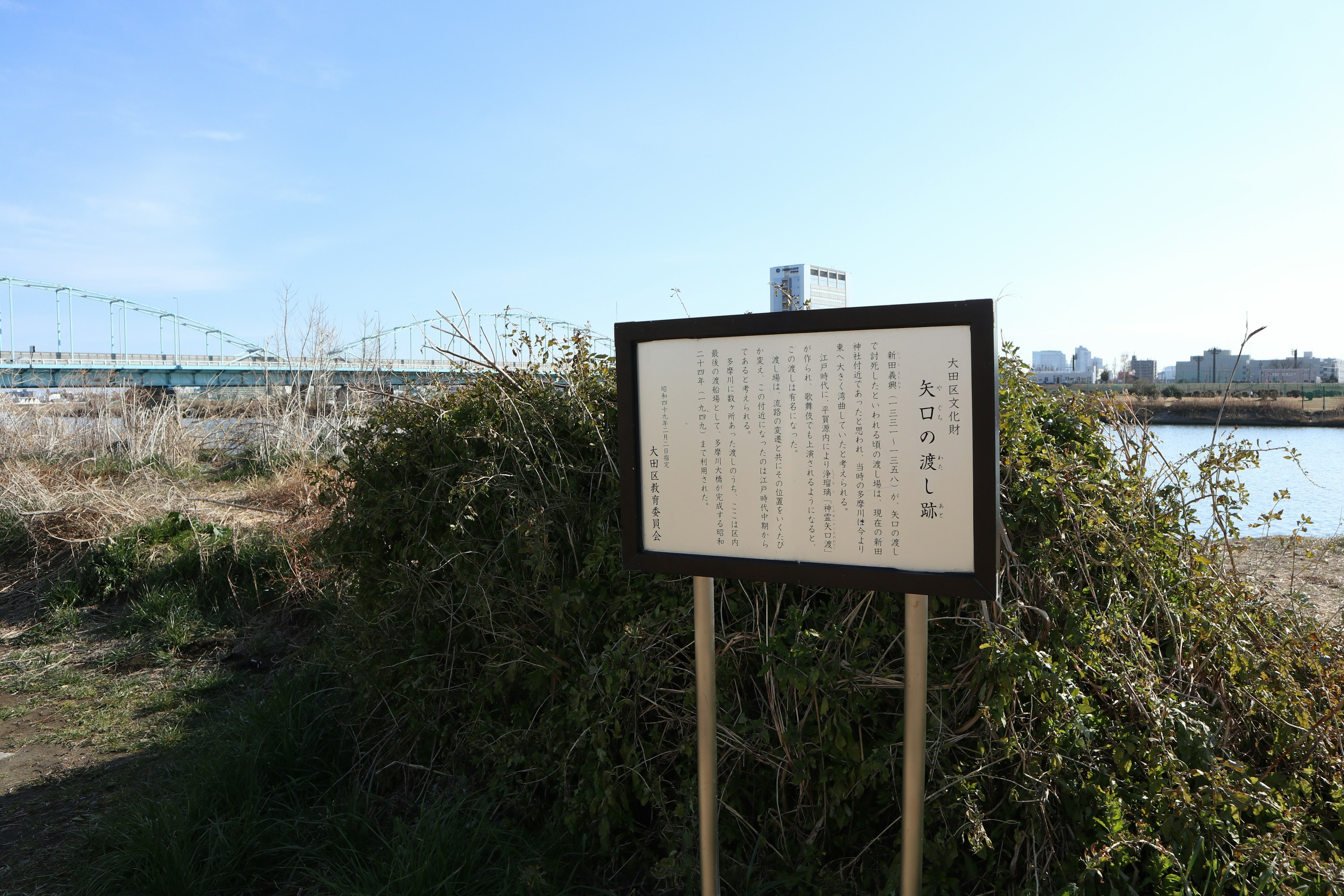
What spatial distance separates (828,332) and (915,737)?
1.07m

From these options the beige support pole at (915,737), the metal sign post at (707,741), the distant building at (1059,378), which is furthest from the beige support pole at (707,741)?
the distant building at (1059,378)

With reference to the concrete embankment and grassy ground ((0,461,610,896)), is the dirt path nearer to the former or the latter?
the concrete embankment

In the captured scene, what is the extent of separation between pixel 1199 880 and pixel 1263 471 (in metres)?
1.69

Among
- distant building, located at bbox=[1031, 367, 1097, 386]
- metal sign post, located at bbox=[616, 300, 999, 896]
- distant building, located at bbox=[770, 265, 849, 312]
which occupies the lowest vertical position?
metal sign post, located at bbox=[616, 300, 999, 896]

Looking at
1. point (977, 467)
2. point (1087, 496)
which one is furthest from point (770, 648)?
point (1087, 496)

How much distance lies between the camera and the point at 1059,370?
342 centimetres

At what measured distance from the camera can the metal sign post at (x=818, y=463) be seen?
1.97 m

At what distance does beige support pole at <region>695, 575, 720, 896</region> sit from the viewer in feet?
7.54

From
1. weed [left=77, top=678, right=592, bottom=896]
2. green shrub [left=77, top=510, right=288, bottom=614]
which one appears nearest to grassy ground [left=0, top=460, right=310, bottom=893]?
green shrub [left=77, top=510, right=288, bottom=614]

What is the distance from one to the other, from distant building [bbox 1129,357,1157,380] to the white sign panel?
5.98 meters

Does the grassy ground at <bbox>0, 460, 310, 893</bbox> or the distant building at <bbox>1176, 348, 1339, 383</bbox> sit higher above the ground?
the distant building at <bbox>1176, 348, 1339, 383</bbox>

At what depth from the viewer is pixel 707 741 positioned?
2.30m

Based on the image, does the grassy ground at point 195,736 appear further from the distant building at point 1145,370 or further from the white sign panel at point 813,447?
the distant building at point 1145,370

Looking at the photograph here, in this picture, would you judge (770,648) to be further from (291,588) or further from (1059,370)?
(291,588)
